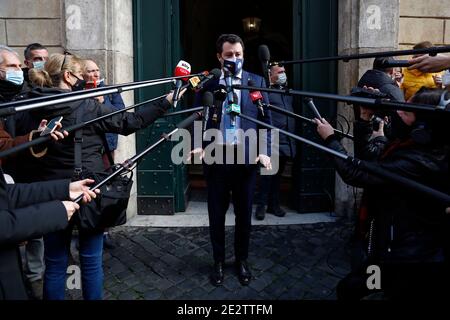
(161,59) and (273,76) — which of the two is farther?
(161,59)

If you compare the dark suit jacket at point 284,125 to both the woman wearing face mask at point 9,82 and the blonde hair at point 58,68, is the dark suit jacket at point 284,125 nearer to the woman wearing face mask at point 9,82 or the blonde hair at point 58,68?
the blonde hair at point 58,68

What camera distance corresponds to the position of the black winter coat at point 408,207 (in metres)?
2.01

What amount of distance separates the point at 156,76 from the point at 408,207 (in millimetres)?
3956

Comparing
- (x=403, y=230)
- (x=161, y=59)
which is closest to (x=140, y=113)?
(x=403, y=230)

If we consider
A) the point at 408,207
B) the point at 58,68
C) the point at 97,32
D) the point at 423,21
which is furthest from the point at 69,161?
the point at 423,21

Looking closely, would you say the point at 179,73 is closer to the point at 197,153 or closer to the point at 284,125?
the point at 197,153

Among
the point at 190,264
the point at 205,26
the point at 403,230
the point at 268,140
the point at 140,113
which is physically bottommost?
the point at 190,264

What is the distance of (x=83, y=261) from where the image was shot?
105 inches

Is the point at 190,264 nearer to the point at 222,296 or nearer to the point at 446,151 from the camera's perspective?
the point at 222,296

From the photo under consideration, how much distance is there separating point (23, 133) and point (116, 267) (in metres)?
1.66

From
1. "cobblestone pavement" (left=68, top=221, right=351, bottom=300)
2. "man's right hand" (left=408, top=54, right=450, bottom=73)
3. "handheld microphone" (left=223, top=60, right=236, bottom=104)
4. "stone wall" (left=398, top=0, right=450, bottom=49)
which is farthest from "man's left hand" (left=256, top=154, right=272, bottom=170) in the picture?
"stone wall" (left=398, top=0, right=450, bottom=49)

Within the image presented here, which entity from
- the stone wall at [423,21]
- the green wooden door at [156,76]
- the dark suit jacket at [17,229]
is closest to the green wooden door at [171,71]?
the green wooden door at [156,76]

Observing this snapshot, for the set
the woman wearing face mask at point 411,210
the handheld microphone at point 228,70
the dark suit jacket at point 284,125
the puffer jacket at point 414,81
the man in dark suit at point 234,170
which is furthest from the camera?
the dark suit jacket at point 284,125

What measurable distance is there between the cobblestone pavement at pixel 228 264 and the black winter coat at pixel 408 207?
1.20 m
